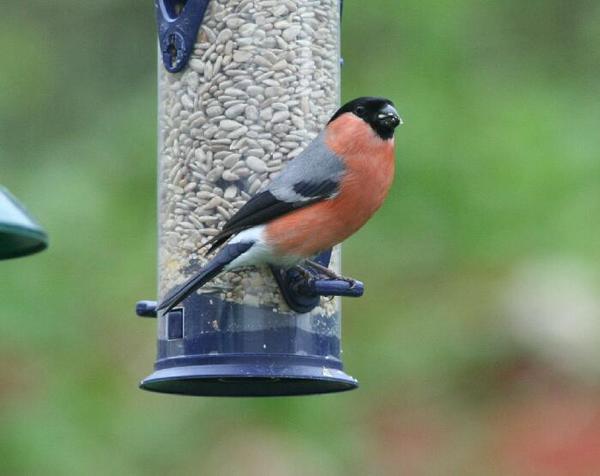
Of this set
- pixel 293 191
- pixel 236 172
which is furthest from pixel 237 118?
pixel 293 191

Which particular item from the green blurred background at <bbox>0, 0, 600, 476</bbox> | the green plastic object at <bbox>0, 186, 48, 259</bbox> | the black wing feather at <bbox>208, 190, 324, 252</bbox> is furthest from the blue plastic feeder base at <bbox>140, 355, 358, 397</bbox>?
the green blurred background at <bbox>0, 0, 600, 476</bbox>

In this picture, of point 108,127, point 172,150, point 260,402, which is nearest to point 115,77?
point 108,127

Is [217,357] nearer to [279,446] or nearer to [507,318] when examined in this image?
[279,446]

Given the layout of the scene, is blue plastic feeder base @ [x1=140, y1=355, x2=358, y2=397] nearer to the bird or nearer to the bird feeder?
the bird feeder

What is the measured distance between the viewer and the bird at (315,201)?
22.8 feet

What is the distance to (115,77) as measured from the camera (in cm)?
1152

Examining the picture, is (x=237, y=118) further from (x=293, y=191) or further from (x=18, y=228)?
(x=18, y=228)

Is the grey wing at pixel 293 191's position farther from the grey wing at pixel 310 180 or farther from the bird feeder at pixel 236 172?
→ the bird feeder at pixel 236 172

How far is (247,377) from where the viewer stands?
7047 millimetres

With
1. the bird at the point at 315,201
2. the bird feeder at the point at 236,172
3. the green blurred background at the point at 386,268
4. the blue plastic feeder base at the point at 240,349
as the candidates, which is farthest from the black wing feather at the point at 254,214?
the green blurred background at the point at 386,268

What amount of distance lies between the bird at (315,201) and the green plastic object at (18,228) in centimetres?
106

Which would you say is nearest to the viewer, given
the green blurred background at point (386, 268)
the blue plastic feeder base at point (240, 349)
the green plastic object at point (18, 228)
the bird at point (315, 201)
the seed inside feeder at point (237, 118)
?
the green plastic object at point (18, 228)

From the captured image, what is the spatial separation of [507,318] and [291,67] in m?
3.76

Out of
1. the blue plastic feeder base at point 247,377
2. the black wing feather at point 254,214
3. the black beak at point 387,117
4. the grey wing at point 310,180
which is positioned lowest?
the blue plastic feeder base at point 247,377
